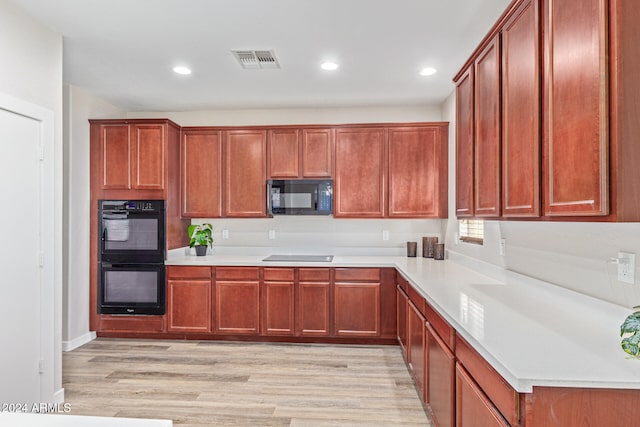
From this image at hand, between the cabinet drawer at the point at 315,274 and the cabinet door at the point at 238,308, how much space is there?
0.51 m

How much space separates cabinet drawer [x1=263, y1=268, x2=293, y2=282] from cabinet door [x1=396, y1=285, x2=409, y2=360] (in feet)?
3.68

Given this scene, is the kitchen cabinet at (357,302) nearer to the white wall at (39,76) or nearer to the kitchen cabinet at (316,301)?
the kitchen cabinet at (316,301)

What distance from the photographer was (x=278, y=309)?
3.92 meters

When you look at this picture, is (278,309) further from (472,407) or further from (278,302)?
(472,407)

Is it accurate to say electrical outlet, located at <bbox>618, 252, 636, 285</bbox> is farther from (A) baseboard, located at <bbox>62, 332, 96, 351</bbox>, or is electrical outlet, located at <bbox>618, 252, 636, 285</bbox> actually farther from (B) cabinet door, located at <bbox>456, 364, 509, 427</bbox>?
(A) baseboard, located at <bbox>62, 332, 96, 351</bbox>

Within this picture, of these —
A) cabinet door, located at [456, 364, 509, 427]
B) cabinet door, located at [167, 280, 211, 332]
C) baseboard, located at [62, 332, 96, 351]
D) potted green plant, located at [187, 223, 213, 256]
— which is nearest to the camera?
cabinet door, located at [456, 364, 509, 427]

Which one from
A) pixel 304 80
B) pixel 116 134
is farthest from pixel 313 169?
pixel 116 134

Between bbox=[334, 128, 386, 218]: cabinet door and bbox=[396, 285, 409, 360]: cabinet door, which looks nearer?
bbox=[396, 285, 409, 360]: cabinet door

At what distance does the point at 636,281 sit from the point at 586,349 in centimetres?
42

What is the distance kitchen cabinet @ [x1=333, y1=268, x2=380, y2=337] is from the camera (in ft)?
12.7

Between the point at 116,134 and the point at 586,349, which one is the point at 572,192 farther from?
the point at 116,134

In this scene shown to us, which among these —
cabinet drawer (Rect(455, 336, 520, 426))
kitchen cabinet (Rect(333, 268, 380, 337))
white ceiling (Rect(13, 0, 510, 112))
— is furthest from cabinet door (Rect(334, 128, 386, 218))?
cabinet drawer (Rect(455, 336, 520, 426))

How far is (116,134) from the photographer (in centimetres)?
396

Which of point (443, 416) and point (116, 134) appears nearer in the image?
point (443, 416)
